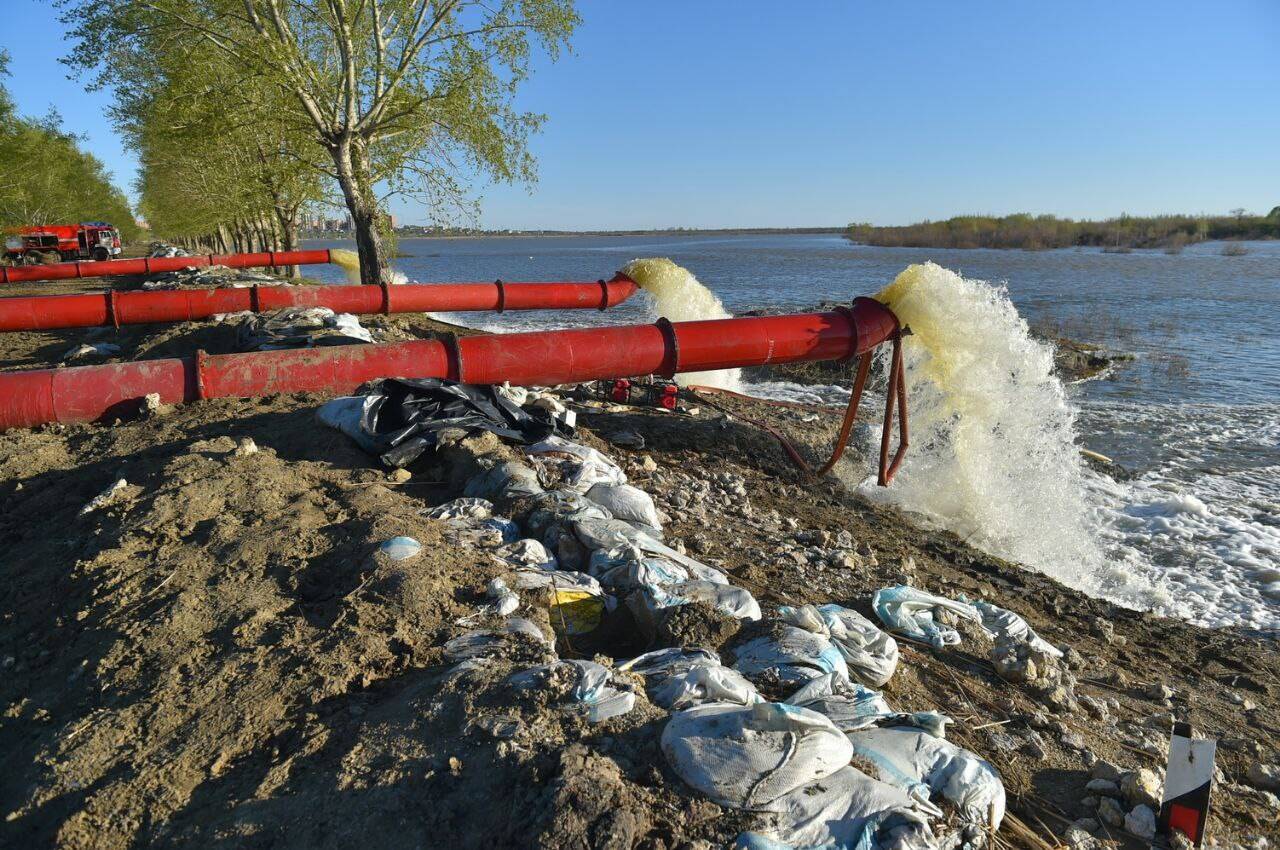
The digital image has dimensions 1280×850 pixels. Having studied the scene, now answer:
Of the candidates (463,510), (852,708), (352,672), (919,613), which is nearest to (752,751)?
(852,708)

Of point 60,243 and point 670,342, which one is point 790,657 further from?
point 60,243

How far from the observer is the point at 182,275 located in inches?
669

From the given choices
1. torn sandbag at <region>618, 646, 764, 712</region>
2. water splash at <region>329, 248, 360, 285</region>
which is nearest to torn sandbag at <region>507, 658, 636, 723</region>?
torn sandbag at <region>618, 646, 764, 712</region>

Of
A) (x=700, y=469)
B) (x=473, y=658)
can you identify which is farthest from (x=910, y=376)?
(x=473, y=658)

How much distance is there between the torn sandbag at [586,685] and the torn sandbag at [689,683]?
0.53 ft

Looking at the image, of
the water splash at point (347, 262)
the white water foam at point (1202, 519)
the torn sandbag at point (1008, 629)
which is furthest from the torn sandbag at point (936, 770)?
the water splash at point (347, 262)

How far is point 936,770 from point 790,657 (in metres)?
0.66

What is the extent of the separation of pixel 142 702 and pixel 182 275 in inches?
692

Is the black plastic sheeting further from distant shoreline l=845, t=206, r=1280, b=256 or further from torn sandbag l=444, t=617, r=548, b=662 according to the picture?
distant shoreline l=845, t=206, r=1280, b=256

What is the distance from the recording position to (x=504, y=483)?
4316mm

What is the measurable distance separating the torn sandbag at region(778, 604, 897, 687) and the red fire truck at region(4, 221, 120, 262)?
133 feet

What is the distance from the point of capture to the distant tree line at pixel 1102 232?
58156 millimetres

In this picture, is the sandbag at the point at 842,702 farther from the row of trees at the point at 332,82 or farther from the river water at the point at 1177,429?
the row of trees at the point at 332,82

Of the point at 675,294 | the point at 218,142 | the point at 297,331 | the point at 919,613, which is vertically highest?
the point at 218,142
